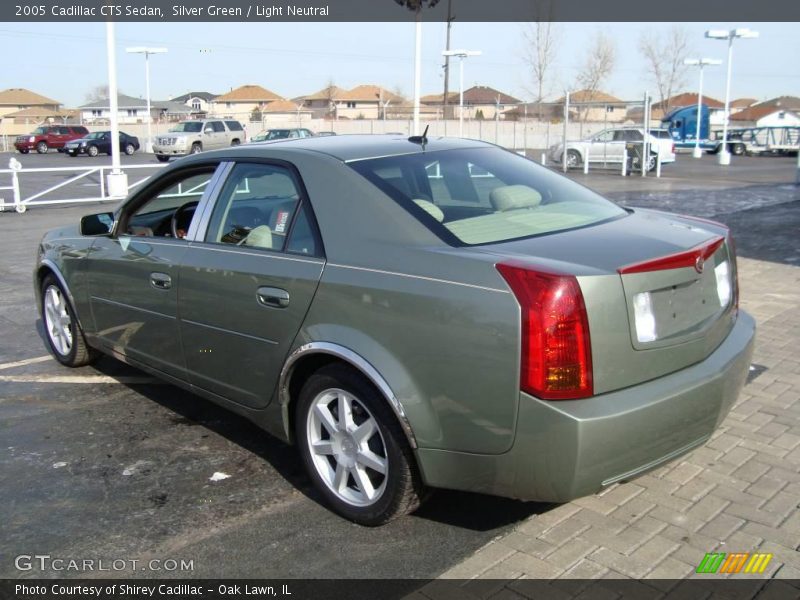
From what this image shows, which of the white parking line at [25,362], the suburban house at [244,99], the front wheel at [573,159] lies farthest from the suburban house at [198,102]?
the white parking line at [25,362]

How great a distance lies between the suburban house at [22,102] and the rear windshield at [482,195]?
111 m

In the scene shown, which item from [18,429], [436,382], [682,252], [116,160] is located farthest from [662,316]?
[116,160]

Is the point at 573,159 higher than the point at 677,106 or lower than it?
lower

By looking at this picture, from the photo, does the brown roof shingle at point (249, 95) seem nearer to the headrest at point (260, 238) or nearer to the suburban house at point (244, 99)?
the suburban house at point (244, 99)

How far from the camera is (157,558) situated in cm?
314

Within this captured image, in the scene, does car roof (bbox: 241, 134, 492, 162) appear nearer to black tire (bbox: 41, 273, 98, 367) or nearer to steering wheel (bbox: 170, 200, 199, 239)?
steering wheel (bbox: 170, 200, 199, 239)

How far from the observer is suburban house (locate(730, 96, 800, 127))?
48.6 metres

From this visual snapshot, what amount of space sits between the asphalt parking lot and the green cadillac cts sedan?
11.1 inches

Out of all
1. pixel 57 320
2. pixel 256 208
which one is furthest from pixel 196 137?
pixel 256 208

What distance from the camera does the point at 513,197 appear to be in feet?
12.4

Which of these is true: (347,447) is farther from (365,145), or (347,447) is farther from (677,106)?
(677,106)

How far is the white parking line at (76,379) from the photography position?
5457mm

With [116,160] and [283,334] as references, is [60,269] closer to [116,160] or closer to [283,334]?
[283,334]

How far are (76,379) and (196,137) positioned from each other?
33.5 m
